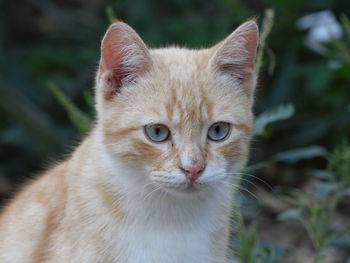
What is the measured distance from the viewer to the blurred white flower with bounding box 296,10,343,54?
5438 millimetres

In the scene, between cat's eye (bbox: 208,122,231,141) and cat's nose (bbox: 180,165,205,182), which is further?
cat's eye (bbox: 208,122,231,141)

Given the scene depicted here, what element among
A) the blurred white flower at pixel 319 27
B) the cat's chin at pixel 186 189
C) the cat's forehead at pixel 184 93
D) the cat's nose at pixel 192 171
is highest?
the blurred white flower at pixel 319 27

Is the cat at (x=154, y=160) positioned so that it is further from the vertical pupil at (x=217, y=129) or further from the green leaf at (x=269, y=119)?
the green leaf at (x=269, y=119)

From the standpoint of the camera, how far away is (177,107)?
3.04 meters

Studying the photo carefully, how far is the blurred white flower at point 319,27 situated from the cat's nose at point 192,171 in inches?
103

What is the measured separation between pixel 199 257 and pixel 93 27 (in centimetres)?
375

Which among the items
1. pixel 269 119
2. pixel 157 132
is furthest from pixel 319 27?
pixel 157 132

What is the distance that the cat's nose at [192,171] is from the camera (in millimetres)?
2918

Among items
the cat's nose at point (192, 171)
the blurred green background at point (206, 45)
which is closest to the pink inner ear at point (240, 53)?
the cat's nose at point (192, 171)

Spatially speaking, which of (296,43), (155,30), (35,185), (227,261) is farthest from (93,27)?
(227,261)

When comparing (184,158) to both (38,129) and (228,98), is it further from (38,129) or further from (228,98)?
(38,129)

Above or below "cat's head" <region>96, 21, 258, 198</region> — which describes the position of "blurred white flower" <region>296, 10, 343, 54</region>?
above

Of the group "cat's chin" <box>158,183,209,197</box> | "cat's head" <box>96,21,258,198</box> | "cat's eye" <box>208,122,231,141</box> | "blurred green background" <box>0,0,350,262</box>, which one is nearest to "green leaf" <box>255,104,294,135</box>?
"cat's head" <box>96,21,258,198</box>

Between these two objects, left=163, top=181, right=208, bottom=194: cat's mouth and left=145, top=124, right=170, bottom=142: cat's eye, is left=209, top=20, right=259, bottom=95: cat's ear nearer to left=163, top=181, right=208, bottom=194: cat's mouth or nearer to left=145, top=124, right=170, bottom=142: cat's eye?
left=145, top=124, right=170, bottom=142: cat's eye
